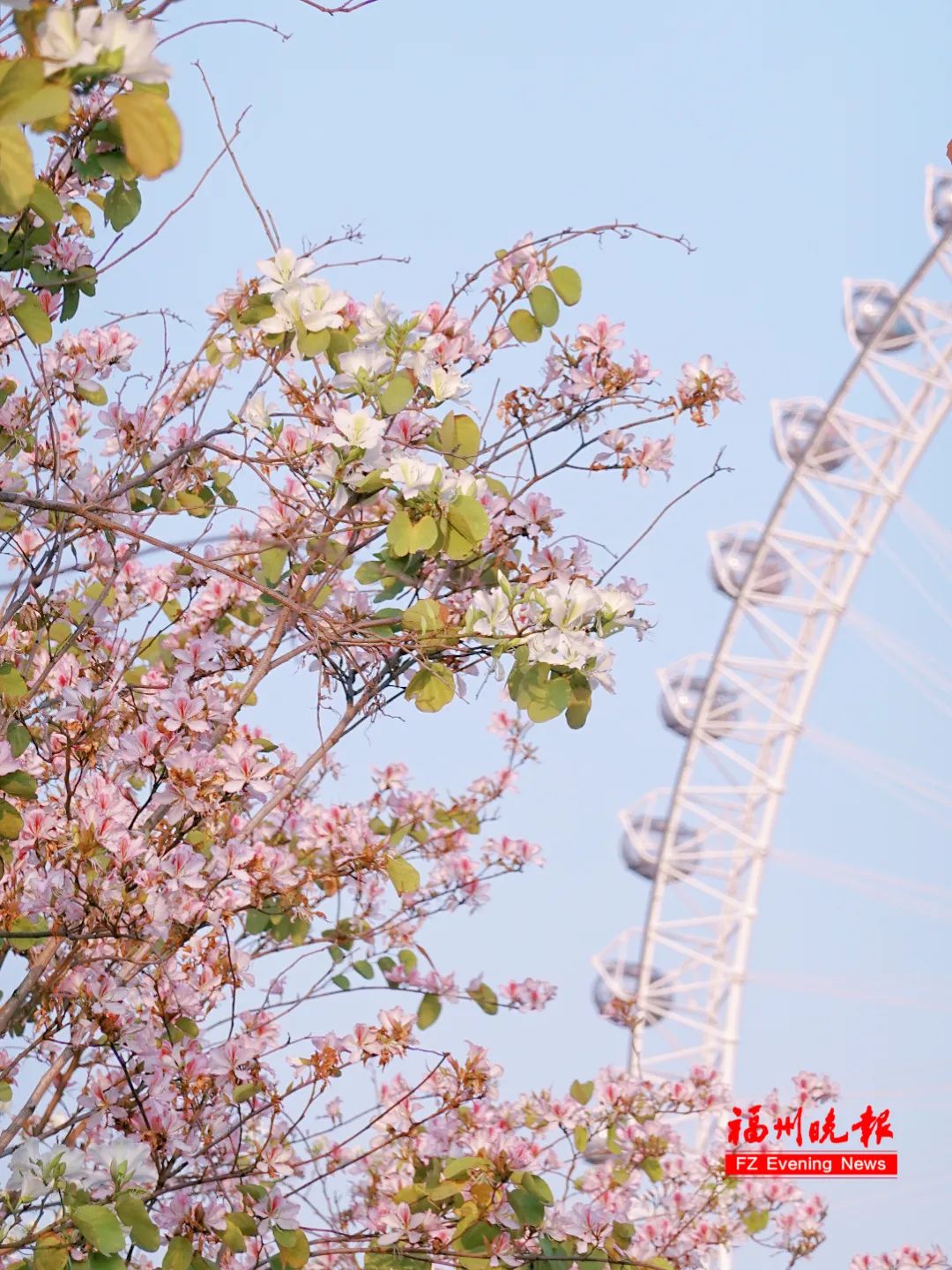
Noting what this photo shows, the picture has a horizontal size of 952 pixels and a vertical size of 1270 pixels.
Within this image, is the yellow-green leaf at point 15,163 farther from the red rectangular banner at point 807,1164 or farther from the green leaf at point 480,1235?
the red rectangular banner at point 807,1164

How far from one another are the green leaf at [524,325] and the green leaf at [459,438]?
25 centimetres

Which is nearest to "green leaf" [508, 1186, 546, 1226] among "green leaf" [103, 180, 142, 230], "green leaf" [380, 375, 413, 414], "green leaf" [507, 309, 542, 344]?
"green leaf" [380, 375, 413, 414]

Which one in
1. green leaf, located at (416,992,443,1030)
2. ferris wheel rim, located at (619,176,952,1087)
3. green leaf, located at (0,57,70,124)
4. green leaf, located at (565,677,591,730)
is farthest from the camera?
ferris wheel rim, located at (619,176,952,1087)

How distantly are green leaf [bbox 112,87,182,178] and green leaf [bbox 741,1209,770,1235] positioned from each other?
3755 mm

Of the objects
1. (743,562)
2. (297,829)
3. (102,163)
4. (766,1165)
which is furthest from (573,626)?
(743,562)

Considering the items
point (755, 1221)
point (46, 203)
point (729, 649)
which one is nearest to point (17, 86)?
point (46, 203)

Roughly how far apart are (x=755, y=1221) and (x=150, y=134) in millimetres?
3792

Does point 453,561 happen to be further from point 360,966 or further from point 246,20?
point 360,966

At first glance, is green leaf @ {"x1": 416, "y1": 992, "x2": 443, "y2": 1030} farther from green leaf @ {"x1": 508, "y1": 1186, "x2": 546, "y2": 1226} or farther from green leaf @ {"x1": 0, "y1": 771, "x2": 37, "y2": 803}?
green leaf @ {"x1": 0, "y1": 771, "x2": 37, "y2": 803}

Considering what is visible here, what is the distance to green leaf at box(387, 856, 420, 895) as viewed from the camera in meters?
1.96

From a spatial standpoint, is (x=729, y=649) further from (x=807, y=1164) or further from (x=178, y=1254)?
(x=178, y=1254)

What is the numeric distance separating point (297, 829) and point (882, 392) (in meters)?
8.87

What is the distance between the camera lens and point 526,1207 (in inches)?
70.5

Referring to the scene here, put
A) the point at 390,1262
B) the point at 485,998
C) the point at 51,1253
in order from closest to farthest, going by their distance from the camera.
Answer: the point at 51,1253 → the point at 390,1262 → the point at 485,998
